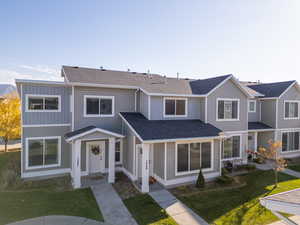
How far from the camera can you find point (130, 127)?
39.6 feet

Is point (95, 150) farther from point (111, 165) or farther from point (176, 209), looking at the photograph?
point (176, 209)

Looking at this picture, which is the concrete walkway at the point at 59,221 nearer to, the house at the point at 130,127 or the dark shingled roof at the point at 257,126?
the house at the point at 130,127

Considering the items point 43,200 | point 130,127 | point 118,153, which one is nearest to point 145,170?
point 130,127

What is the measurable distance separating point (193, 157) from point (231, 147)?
529 centimetres

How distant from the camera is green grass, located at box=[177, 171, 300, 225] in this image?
8289mm

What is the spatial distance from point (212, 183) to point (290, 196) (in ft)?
26.6

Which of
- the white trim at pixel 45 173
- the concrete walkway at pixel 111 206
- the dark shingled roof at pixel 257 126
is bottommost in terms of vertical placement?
the concrete walkway at pixel 111 206

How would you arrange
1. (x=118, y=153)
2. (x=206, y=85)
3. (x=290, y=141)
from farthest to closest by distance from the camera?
(x=290, y=141), (x=206, y=85), (x=118, y=153)

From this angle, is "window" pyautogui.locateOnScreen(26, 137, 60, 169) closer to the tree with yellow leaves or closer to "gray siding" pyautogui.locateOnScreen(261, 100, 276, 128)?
the tree with yellow leaves

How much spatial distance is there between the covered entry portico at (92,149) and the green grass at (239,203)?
17.4 feet

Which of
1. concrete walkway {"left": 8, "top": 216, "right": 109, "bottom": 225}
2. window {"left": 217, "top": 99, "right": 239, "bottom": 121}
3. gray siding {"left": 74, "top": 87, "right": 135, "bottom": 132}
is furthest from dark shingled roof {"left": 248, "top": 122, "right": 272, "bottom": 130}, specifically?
concrete walkway {"left": 8, "top": 216, "right": 109, "bottom": 225}

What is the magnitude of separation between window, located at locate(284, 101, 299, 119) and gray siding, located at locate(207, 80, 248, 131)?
5.81m

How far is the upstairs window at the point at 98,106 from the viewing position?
1330 cm

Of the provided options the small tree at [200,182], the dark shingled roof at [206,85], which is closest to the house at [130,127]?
the dark shingled roof at [206,85]
